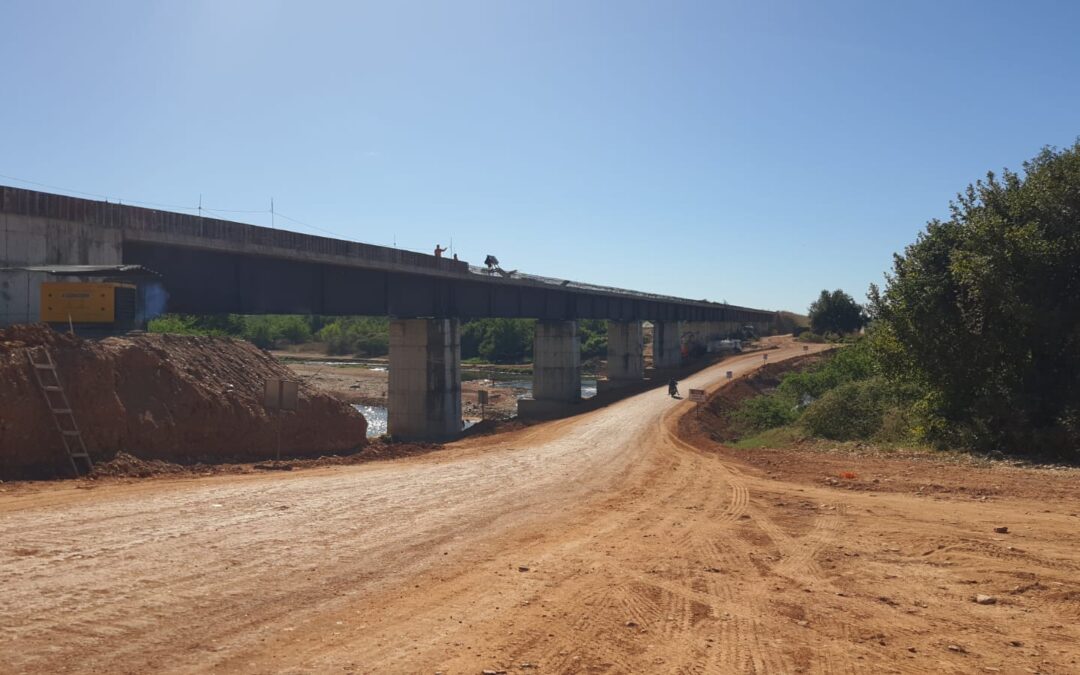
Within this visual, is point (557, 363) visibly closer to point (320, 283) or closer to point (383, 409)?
point (383, 409)

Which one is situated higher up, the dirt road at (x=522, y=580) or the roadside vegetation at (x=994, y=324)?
the roadside vegetation at (x=994, y=324)

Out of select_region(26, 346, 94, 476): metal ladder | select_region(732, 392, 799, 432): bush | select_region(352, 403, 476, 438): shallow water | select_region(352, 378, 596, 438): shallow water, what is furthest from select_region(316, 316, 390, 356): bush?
select_region(26, 346, 94, 476): metal ladder

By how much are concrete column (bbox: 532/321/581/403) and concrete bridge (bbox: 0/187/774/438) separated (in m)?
0.08

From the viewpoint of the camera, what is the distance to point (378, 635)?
862 centimetres

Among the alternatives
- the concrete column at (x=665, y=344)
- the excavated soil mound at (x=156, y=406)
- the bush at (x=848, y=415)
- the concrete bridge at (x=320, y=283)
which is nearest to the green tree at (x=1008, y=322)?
the bush at (x=848, y=415)

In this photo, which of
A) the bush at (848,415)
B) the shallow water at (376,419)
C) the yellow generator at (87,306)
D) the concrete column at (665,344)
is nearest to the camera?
the yellow generator at (87,306)

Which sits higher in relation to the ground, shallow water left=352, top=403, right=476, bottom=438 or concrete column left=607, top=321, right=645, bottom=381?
concrete column left=607, top=321, right=645, bottom=381

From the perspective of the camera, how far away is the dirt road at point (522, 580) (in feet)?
27.2

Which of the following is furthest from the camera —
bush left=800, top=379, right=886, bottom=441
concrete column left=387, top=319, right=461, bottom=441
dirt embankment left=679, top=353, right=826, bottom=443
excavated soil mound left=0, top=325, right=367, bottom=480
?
Answer: concrete column left=387, top=319, right=461, bottom=441

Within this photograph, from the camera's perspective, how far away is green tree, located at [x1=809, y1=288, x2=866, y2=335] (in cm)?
12456

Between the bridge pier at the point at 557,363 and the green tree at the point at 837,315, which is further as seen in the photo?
the green tree at the point at 837,315

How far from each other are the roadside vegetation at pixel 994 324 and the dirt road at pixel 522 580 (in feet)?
18.8

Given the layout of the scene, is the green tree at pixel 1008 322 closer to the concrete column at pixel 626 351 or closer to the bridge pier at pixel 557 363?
the bridge pier at pixel 557 363

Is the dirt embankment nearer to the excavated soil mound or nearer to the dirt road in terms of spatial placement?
the excavated soil mound
